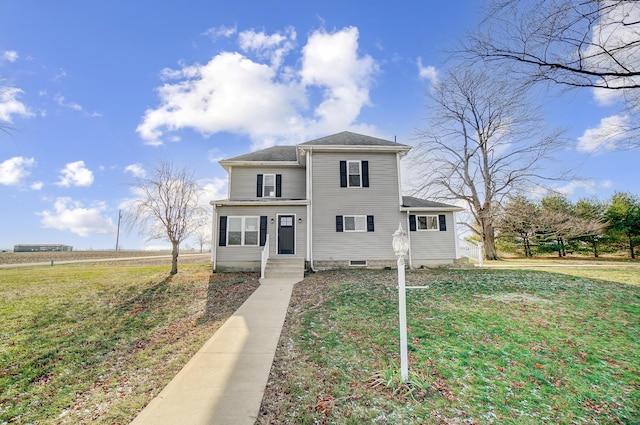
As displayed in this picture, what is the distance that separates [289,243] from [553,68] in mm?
11013

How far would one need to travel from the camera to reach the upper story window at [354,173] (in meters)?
13.9

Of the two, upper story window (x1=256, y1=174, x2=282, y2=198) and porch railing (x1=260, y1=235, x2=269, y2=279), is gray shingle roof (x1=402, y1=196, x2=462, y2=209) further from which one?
porch railing (x1=260, y1=235, x2=269, y2=279)

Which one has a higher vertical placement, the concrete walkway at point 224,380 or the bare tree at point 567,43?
the bare tree at point 567,43

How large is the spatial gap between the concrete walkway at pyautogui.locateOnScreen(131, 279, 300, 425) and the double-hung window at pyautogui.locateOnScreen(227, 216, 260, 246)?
6704mm

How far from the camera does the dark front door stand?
13469 mm

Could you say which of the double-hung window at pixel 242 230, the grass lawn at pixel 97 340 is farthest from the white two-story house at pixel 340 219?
the grass lawn at pixel 97 340

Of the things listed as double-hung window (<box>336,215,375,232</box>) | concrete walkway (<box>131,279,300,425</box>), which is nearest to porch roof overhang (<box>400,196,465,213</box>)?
double-hung window (<box>336,215,375,232</box>)

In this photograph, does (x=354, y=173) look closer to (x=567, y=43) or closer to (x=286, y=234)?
(x=286, y=234)

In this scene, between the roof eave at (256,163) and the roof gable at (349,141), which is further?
the roof eave at (256,163)

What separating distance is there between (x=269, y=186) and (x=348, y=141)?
4.79 metres

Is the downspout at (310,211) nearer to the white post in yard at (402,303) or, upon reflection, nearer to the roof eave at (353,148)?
the roof eave at (353,148)

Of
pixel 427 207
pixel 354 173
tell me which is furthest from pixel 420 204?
pixel 354 173

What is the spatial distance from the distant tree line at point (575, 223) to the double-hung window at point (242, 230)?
1922 cm

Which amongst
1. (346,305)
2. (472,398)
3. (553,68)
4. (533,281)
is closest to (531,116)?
(533,281)
